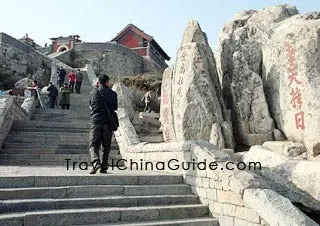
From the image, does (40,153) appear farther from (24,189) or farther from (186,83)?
(186,83)

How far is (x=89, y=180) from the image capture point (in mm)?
5805

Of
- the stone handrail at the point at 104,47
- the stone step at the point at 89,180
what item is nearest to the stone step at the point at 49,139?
the stone step at the point at 89,180

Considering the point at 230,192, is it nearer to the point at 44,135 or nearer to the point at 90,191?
the point at 90,191

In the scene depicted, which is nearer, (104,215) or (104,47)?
(104,215)

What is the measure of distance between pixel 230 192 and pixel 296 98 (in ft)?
18.5

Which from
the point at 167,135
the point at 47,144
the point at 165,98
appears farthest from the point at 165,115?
the point at 47,144

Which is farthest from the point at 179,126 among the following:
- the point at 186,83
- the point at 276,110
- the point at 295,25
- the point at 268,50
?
the point at 295,25

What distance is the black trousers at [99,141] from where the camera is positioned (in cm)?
643

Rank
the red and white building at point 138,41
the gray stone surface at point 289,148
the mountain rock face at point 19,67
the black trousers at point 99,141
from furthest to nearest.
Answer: the red and white building at point 138,41, the mountain rock face at point 19,67, the gray stone surface at point 289,148, the black trousers at point 99,141

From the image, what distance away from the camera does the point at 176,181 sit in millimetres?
6359

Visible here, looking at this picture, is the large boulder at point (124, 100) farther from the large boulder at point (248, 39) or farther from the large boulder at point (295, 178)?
the large boulder at point (295, 178)

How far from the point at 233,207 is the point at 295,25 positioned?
7.35m

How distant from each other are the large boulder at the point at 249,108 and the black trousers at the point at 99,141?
5267 mm

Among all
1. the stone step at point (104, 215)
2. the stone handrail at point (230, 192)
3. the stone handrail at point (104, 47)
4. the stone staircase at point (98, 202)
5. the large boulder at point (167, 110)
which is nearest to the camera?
the stone handrail at point (230, 192)
